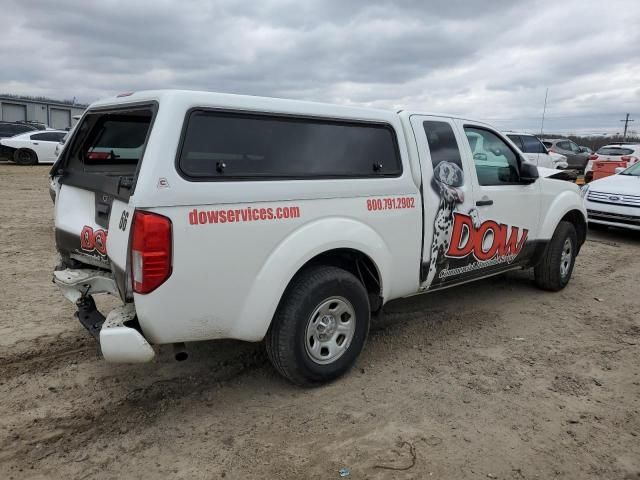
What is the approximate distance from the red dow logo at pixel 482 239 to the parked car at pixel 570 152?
17422 millimetres

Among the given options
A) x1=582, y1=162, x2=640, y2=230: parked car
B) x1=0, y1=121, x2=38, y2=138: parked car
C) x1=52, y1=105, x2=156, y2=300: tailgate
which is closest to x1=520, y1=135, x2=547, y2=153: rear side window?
x1=582, y1=162, x2=640, y2=230: parked car

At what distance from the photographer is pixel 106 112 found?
377cm

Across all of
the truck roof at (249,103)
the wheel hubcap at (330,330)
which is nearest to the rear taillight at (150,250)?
the truck roof at (249,103)

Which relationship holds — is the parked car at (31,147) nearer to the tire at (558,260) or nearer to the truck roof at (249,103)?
the truck roof at (249,103)

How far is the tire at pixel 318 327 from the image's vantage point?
327 centimetres

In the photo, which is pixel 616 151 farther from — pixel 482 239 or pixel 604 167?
pixel 482 239

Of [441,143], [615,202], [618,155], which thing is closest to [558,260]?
[441,143]

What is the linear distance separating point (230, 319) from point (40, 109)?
47746 mm

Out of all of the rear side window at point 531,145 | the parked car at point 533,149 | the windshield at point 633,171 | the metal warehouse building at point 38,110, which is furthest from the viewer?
the metal warehouse building at point 38,110

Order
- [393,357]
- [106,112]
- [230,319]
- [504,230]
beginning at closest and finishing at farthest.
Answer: [230,319] < [106,112] < [393,357] < [504,230]

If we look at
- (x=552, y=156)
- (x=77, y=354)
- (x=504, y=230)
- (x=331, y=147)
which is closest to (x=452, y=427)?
(x=331, y=147)

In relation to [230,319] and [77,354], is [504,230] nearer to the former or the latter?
[230,319]

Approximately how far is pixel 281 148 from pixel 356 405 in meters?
1.71

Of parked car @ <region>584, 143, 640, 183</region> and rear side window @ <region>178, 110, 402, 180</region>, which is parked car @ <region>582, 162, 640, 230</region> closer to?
parked car @ <region>584, 143, 640, 183</region>
